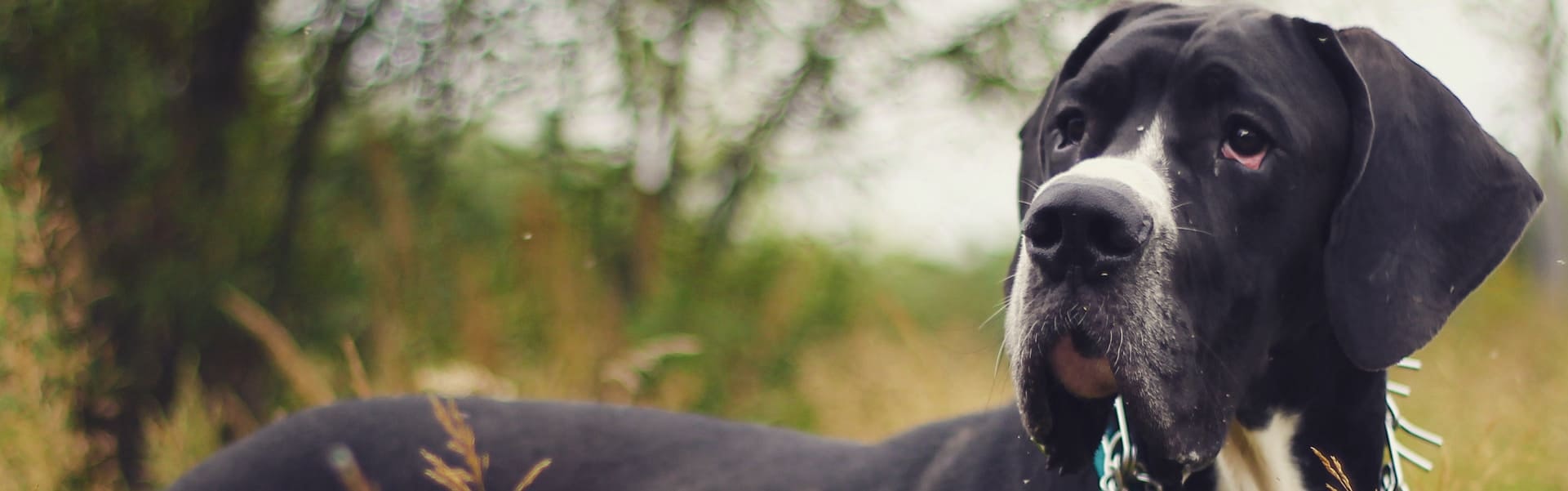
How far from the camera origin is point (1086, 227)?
5.95 feet

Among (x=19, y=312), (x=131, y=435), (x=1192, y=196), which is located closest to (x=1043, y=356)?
(x=1192, y=196)

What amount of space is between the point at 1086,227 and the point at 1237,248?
1.15ft

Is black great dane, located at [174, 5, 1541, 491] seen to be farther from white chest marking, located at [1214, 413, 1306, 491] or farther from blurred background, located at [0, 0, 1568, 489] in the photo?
blurred background, located at [0, 0, 1568, 489]

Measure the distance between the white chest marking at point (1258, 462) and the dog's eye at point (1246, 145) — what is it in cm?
47

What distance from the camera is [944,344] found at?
6727mm

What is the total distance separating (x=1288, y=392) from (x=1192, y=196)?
0.42m

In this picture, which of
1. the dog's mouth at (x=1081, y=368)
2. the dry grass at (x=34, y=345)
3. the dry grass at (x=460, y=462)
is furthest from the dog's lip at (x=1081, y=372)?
the dry grass at (x=34, y=345)

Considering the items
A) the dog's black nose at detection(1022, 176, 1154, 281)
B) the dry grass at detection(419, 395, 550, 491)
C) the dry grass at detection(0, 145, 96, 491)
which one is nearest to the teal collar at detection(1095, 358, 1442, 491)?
the dog's black nose at detection(1022, 176, 1154, 281)

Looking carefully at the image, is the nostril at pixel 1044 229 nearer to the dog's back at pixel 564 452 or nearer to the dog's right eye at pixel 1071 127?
the dog's right eye at pixel 1071 127

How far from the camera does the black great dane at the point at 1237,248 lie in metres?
1.91

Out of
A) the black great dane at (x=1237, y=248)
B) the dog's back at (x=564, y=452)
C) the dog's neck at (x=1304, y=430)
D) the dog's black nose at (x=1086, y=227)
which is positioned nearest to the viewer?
the dog's black nose at (x=1086, y=227)

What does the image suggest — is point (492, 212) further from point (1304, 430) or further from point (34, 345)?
point (1304, 430)

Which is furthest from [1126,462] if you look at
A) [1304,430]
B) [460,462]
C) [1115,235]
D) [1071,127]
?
[460,462]

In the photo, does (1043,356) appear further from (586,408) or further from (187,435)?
(187,435)
